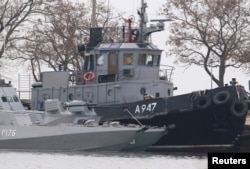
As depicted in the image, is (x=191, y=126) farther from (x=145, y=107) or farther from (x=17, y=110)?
(x=17, y=110)

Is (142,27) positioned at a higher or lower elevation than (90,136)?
higher

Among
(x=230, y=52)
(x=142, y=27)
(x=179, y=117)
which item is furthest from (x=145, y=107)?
(x=230, y=52)

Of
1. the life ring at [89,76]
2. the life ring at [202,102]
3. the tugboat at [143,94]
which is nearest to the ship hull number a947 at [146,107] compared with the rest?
the tugboat at [143,94]

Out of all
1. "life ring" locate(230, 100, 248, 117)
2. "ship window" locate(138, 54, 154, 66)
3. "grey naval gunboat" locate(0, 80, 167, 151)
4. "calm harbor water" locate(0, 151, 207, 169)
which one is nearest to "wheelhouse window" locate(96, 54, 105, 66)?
"ship window" locate(138, 54, 154, 66)

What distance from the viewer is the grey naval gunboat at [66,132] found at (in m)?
47.2

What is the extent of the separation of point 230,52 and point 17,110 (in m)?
18.1

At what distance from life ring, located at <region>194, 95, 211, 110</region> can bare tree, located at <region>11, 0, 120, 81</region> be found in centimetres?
2109

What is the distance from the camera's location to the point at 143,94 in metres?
50.8

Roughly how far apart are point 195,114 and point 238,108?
70.8 inches

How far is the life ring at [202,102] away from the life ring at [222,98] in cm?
31

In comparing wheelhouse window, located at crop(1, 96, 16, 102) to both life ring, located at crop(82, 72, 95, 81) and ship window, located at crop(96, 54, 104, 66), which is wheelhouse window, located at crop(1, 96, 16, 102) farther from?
ship window, located at crop(96, 54, 104, 66)

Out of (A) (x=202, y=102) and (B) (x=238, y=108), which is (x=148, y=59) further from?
(B) (x=238, y=108)

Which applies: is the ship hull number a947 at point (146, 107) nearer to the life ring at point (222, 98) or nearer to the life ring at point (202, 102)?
the life ring at point (202, 102)

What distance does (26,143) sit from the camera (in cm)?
4772
